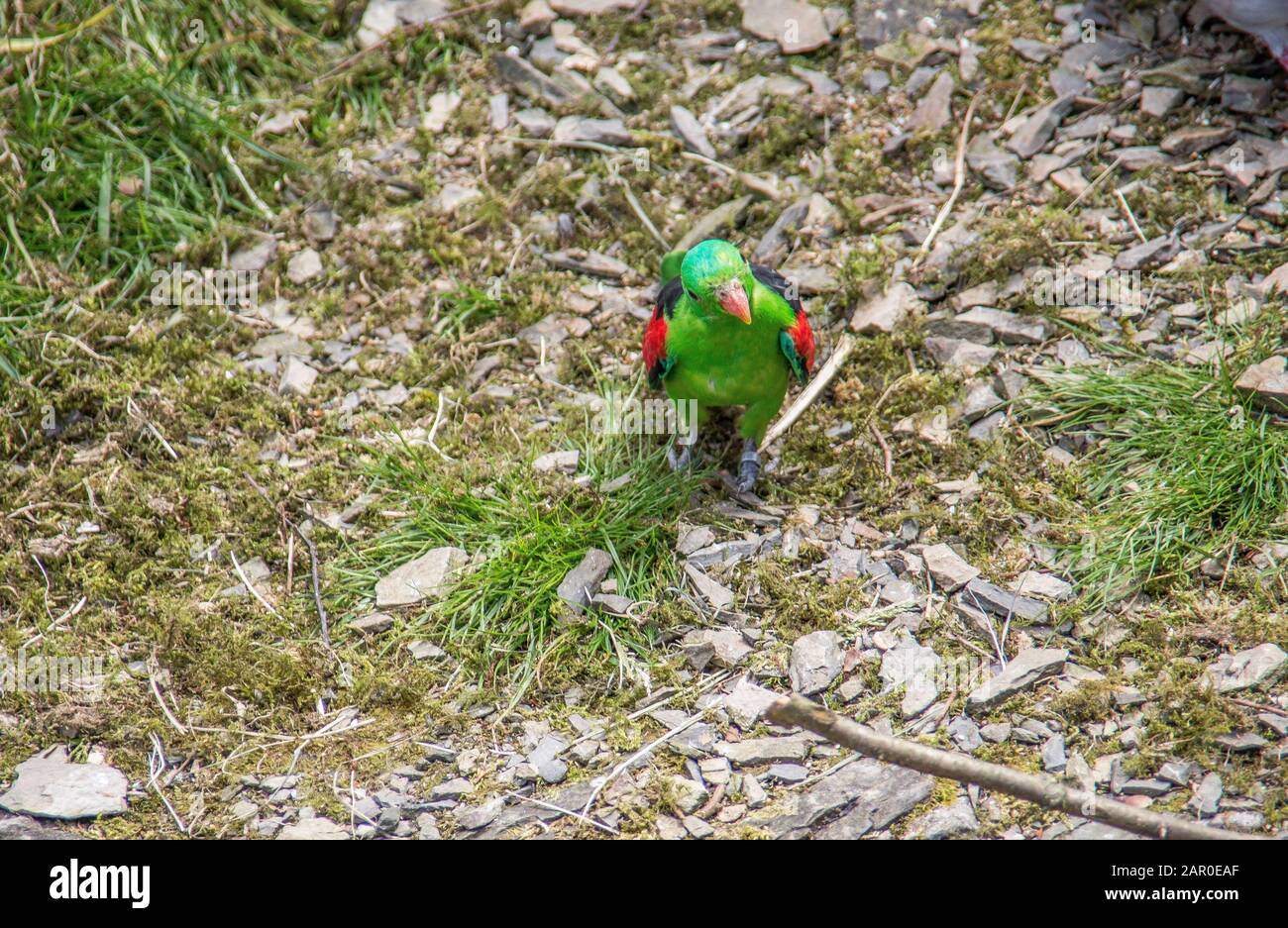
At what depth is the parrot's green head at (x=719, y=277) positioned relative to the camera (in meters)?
4.77

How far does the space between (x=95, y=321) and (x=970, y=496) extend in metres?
4.56

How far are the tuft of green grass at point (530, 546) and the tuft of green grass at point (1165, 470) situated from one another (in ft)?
5.70

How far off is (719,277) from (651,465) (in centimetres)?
104

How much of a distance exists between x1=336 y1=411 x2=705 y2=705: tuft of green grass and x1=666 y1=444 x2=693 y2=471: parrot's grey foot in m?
0.04

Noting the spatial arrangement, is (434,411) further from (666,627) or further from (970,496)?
(970,496)

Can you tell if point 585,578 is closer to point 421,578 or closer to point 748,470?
point 421,578

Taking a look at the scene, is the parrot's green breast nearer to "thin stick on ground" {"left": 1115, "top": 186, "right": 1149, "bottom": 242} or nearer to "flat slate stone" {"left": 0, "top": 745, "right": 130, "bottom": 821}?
"thin stick on ground" {"left": 1115, "top": 186, "right": 1149, "bottom": 242}

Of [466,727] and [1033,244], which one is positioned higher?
[1033,244]

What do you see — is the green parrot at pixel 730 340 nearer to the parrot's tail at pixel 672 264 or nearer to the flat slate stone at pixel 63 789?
the parrot's tail at pixel 672 264

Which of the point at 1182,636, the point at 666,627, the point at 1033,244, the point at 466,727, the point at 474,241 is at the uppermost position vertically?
the point at 1033,244

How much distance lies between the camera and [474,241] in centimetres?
653

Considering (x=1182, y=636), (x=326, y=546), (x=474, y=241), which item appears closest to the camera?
(x=1182, y=636)
